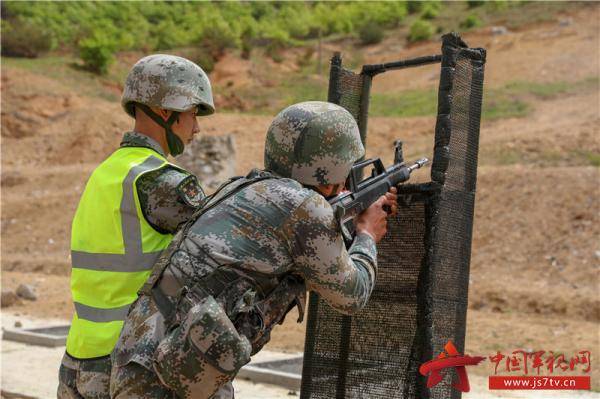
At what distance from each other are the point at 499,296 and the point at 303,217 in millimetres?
10383

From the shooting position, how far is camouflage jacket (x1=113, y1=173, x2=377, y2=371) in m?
2.61

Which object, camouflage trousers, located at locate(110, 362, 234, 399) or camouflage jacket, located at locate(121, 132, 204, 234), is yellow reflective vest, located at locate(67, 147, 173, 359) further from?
camouflage trousers, located at locate(110, 362, 234, 399)

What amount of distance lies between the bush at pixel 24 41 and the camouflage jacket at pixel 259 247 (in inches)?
1561

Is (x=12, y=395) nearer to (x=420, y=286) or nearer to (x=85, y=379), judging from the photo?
(x=85, y=379)

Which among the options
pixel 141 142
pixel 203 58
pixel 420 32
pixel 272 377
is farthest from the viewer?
pixel 420 32

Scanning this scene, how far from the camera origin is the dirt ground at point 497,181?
12.0 m

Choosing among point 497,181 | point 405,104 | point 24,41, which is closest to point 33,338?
point 497,181

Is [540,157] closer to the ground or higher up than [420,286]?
higher up

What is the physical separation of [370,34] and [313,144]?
153 ft

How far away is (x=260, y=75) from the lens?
42.8m

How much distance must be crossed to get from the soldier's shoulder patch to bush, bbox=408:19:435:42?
43.3 metres

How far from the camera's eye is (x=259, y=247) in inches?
104

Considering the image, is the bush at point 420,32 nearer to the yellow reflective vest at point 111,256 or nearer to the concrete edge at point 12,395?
the concrete edge at point 12,395

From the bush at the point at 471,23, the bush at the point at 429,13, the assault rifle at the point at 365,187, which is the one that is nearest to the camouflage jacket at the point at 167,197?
the assault rifle at the point at 365,187
